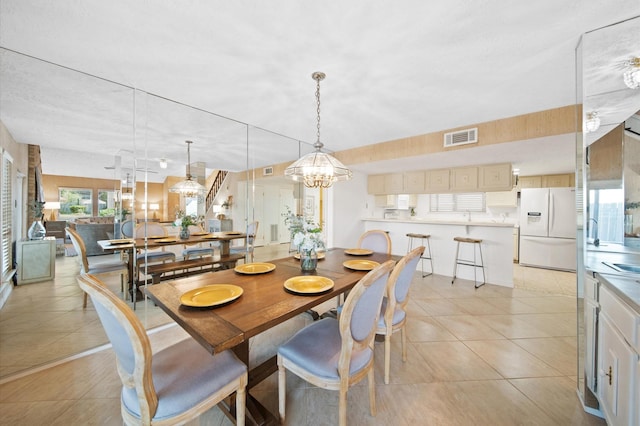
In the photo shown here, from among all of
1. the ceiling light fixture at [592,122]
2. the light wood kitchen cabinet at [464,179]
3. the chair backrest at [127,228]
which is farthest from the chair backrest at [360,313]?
the light wood kitchen cabinet at [464,179]

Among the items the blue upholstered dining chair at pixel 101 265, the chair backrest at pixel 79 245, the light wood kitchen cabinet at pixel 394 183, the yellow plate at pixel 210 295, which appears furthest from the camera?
the light wood kitchen cabinet at pixel 394 183

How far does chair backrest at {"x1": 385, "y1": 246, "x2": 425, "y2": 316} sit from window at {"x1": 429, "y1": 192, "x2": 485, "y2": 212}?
176 inches

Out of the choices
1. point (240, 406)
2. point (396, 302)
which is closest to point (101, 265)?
point (240, 406)

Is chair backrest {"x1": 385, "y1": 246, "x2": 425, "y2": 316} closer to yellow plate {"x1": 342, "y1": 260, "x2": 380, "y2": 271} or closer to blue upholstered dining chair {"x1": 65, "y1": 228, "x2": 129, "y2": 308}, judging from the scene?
yellow plate {"x1": 342, "y1": 260, "x2": 380, "y2": 271}

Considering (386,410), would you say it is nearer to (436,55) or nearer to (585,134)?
(585,134)

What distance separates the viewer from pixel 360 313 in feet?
3.91

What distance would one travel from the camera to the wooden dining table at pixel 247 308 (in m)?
0.98

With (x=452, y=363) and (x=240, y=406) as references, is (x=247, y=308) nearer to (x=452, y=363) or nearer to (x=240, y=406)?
(x=240, y=406)

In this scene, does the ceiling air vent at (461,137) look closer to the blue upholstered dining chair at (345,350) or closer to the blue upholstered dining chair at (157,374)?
the blue upholstered dining chair at (345,350)

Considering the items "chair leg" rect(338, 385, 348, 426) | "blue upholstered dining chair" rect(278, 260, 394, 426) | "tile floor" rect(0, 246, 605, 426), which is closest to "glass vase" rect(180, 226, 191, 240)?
"tile floor" rect(0, 246, 605, 426)

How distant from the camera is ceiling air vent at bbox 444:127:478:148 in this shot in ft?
10.4

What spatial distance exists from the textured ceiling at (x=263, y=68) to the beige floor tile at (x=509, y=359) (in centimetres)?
250

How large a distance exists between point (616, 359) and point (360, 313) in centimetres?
133

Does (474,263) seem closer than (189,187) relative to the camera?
No
